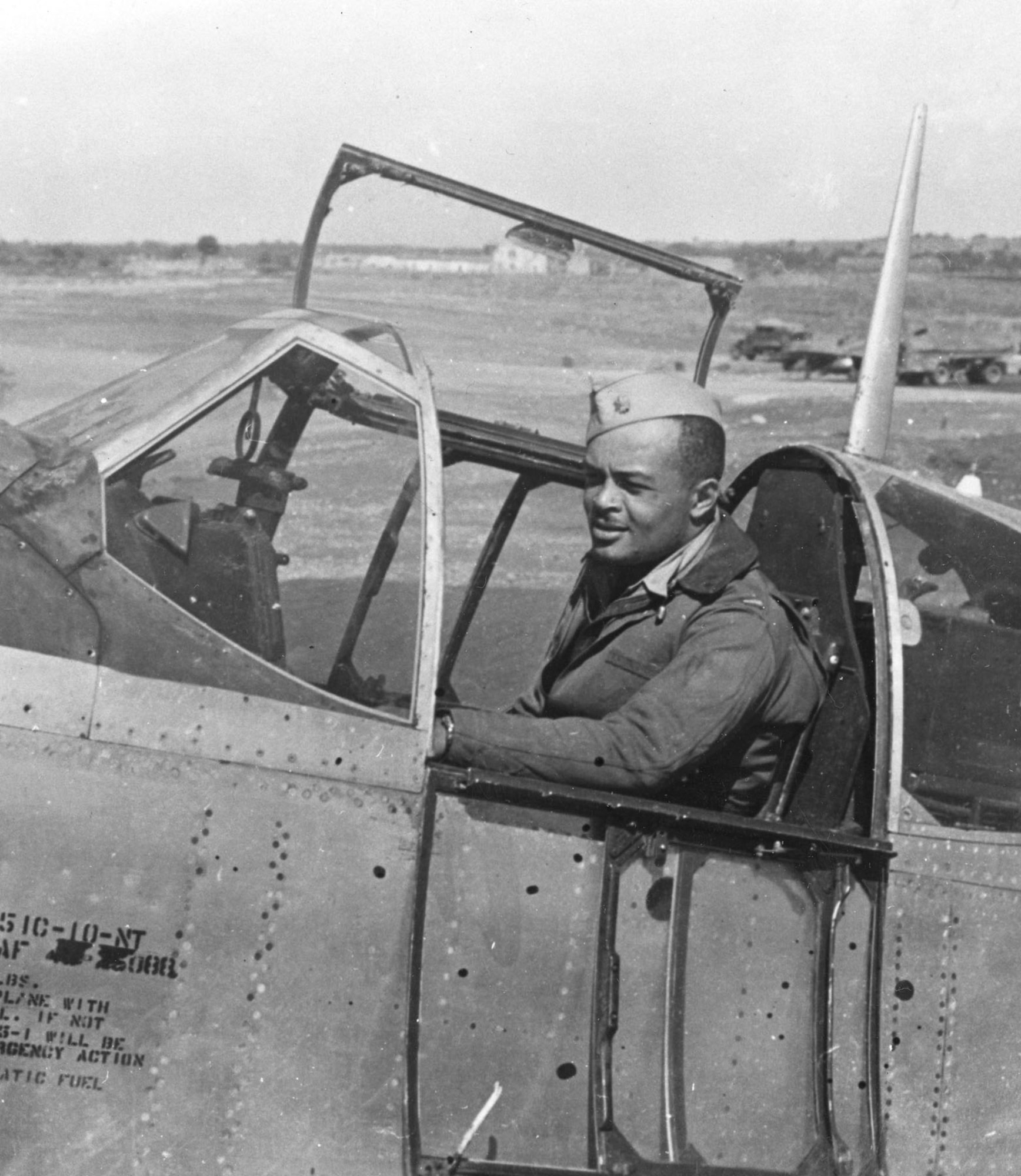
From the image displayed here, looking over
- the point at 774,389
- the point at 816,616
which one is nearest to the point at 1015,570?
the point at 816,616

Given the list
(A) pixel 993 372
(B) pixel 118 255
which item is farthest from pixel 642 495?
(A) pixel 993 372

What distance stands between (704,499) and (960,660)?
84 centimetres

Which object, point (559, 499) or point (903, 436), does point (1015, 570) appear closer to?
point (559, 499)

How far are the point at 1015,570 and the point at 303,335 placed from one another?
6.46 ft

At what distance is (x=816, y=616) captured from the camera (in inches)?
132

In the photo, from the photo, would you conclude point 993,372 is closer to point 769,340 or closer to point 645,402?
point 769,340

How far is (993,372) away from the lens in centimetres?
2258

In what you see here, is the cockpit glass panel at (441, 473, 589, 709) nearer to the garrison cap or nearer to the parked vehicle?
the garrison cap

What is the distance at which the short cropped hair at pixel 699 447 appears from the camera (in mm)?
2979

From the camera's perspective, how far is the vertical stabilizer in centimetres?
413

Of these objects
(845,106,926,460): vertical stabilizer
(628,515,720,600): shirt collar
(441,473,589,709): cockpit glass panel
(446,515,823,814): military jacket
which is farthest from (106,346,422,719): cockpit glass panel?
(845,106,926,460): vertical stabilizer

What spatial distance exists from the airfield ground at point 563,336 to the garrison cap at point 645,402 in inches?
5.9

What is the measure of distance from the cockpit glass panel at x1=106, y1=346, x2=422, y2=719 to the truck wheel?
21.1 meters

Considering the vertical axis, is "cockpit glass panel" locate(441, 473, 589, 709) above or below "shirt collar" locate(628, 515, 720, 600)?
below
